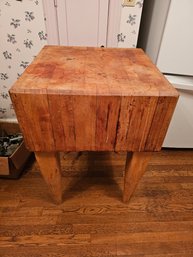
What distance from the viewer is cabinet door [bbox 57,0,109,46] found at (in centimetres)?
119

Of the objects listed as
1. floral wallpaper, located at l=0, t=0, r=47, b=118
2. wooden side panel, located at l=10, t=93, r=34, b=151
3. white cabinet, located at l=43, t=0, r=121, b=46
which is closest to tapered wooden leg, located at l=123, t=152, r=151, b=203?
wooden side panel, located at l=10, t=93, r=34, b=151

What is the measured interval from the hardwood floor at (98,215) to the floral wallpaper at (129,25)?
36.0 inches

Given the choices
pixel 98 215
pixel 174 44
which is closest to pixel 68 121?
pixel 98 215

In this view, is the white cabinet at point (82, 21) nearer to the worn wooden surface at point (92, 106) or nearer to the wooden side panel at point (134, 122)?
the worn wooden surface at point (92, 106)

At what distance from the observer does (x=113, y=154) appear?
5.18 feet

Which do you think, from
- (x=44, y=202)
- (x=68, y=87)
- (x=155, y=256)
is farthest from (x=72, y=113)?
(x=155, y=256)

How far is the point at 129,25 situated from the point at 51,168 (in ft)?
3.42

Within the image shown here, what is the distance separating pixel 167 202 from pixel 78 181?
609 millimetres

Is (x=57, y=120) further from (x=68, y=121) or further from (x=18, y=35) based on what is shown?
(x=18, y=35)

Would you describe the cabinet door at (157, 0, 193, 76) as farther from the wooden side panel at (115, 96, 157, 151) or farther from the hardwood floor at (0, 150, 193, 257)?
the hardwood floor at (0, 150, 193, 257)

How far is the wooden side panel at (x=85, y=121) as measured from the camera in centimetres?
68

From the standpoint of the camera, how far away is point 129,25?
1.25 m

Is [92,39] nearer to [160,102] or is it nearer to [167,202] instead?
[160,102]

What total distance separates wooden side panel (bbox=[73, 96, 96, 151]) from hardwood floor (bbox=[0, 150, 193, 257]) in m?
0.55
